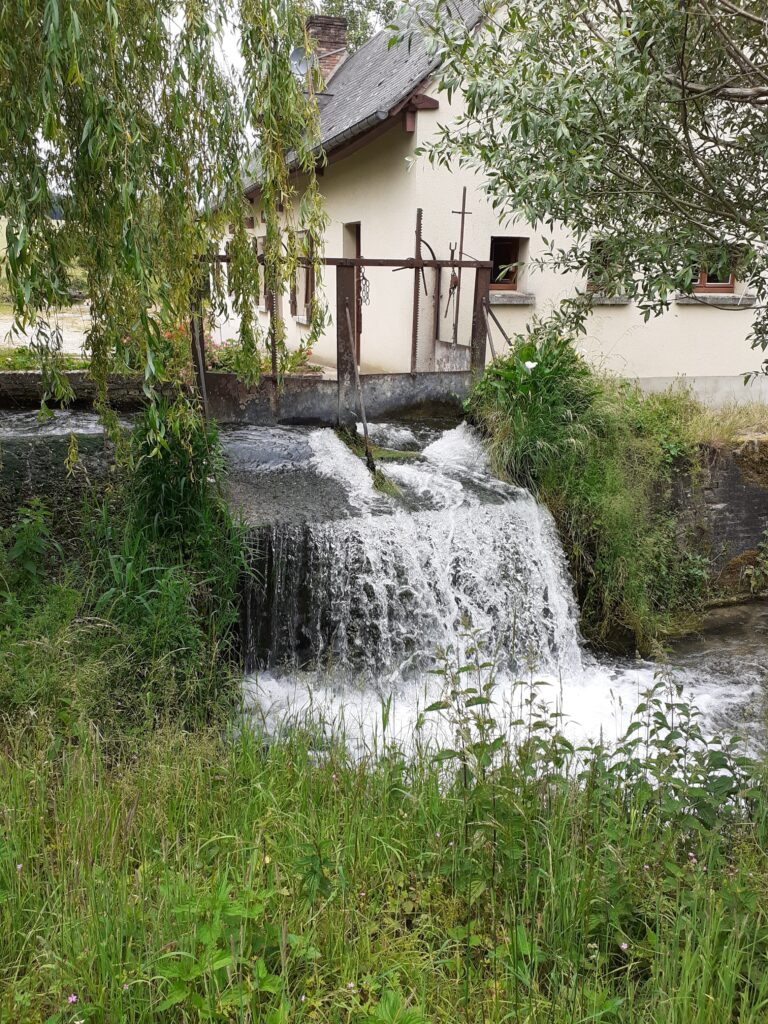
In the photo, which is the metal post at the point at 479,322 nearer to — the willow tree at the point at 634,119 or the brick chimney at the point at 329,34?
the willow tree at the point at 634,119

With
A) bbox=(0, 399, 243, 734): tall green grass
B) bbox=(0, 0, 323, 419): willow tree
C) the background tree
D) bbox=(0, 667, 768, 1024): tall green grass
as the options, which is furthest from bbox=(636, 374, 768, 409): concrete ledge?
the background tree

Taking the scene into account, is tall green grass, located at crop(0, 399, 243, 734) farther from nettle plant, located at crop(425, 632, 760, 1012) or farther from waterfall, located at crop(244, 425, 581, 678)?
nettle plant, located at crop(425, 632, 760, 1012)

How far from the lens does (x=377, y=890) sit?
2639mm

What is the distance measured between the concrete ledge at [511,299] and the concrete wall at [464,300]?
12 mm

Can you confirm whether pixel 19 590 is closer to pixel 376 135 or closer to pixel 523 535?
pixel 523 535

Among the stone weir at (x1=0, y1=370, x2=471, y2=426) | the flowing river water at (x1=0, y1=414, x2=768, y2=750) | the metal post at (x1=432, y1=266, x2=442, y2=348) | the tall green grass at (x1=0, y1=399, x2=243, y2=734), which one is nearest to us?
the tall green grass at (x1=0, y1=399, x2=243, y2=734)

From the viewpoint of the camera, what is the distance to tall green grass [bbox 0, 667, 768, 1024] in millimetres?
2045

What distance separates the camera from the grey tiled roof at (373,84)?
866 centimetres

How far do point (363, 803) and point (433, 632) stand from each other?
10.4 ft

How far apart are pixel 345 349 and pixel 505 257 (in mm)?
3112

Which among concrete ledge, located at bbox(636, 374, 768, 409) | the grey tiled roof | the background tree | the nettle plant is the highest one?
the background tree

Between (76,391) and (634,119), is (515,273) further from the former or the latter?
(634,119)

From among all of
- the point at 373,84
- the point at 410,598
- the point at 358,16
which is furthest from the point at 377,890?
the point at 358,16

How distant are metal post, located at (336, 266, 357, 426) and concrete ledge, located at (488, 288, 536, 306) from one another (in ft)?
6.82
